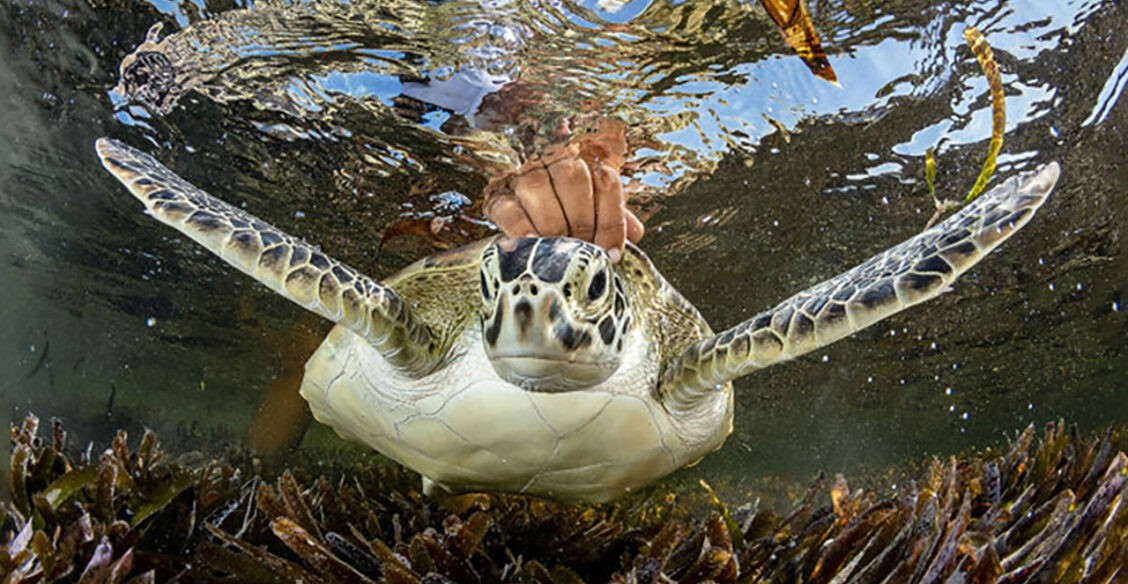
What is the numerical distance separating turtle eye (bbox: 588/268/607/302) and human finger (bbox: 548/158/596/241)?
1.60m

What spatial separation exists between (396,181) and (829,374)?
44.4 ft

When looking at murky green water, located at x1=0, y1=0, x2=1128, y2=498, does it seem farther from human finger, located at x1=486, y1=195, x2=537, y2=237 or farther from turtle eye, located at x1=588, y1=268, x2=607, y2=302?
turtle eye, located at x1=588, y1=268, x2=607, y2=302

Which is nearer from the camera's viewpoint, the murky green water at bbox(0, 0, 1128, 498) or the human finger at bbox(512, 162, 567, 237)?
the murky green water at bbox(0, 0, 1128, 498)

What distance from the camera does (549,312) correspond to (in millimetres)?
2215

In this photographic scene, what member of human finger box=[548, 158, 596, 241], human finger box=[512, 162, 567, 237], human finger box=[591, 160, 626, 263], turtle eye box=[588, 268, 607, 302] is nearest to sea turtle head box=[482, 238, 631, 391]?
turtle eye box=[588, 268, 607, 302]

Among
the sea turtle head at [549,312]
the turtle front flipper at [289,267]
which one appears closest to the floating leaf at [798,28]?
the sea turtle head at [549,312]

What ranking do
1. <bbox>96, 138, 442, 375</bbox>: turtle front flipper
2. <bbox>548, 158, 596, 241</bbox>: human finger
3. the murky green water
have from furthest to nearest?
<bbox>548, 158, 596, 241</bbox>: human finger < the murky green water < <bbox>96, 138, 442, 375</bbox>: turtle front flipper

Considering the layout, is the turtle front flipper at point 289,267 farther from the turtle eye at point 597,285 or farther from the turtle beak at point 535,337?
the turtle eye at point 597,285

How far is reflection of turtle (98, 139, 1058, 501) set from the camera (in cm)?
234

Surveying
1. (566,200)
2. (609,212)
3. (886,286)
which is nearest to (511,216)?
(566,200)

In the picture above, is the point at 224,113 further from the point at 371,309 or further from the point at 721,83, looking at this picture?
the point at 721,83

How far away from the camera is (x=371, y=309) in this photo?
108 inches

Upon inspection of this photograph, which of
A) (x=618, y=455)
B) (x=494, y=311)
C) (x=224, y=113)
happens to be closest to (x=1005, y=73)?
(x=618, y=455)

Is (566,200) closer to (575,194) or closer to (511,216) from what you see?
(575,194)
